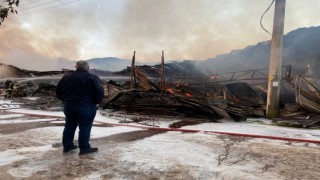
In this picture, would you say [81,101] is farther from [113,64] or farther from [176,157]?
[113,64]

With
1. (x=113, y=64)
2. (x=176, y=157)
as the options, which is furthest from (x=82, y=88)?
(x=113, y=64)

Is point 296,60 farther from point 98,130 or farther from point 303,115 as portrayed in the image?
point 98,130

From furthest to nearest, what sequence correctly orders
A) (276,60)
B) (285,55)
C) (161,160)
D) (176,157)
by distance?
(285,55)
(276,60)
(176,157)
(161,160)

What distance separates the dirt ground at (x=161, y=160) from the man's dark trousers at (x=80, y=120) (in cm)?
21

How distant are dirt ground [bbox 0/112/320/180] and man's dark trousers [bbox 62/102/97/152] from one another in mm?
210

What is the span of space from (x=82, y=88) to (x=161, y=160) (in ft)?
5.60

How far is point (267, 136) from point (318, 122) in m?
3.27

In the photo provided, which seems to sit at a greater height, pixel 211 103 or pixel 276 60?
pixel 276 60

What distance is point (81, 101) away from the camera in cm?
476

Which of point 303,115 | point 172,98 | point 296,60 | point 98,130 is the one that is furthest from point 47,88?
point 296,60

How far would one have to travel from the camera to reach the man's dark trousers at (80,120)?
475cm

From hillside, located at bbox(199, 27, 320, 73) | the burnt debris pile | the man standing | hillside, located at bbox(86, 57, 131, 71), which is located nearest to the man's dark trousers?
the man standing

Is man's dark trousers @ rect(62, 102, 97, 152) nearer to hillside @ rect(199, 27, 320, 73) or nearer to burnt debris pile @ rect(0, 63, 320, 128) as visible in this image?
burnt debris pile @ rect(0, 63, 320, 128)

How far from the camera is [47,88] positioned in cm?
2152
